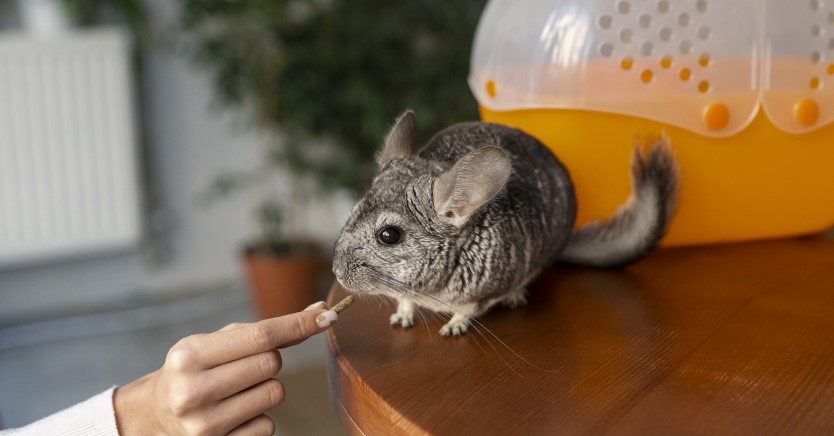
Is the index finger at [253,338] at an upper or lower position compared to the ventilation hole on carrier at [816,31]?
lower

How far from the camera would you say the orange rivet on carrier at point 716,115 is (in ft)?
2.98

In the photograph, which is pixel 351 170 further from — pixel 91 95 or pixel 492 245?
pixel 492 245

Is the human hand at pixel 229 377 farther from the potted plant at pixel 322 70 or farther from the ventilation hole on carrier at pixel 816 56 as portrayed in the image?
the potted plant at pixel 322 70

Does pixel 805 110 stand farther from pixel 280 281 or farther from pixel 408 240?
pixel 280 281

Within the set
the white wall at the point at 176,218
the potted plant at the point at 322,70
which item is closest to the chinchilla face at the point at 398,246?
the potted plant at the point at 322,70

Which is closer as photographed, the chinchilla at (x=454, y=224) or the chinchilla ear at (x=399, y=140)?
the chinchilla at (x=454, y=224)

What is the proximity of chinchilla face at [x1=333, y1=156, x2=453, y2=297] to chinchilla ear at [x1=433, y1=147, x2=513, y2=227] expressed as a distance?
0.8 inches

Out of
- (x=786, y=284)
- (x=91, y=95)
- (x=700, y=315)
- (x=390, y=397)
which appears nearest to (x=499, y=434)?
(x=390, y=397)

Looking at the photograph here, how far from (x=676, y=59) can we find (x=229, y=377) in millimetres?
653

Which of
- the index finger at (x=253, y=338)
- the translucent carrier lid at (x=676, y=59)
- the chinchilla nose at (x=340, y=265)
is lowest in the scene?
the index finger at (x=253, y=338)

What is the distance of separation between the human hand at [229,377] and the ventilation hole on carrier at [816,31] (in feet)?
2.34

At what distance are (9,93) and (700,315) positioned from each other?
7.59ft

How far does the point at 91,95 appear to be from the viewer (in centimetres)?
241

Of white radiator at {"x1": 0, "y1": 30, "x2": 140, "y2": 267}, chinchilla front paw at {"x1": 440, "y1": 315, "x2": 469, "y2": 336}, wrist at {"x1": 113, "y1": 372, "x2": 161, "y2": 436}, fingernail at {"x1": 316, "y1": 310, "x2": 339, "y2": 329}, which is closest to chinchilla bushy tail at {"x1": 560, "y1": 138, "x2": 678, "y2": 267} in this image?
chinchilla front paw at {"x1": 440, "y1": 315, "x2": 469, "y2": 336}
